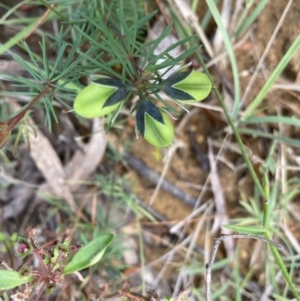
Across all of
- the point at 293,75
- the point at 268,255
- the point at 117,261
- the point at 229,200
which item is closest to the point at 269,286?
the point at 268,255

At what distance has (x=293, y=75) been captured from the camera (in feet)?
5.05

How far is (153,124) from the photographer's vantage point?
0.98m

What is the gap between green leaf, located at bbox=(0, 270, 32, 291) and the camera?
3.45 feet

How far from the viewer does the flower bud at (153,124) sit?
96 centimetres

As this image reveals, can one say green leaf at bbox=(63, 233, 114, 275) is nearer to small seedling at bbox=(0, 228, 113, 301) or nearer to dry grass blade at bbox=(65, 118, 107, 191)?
small seedling at bbox=(0, 228, 113, 301)

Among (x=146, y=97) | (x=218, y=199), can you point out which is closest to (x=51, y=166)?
(x=218, y=199)

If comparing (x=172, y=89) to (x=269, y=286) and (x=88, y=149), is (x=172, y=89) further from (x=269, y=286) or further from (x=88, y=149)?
(x=269, y=286)

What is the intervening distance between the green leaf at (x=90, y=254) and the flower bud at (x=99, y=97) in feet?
1.02

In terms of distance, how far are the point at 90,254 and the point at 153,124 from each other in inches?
13.9

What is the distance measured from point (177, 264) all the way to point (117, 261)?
0.75 feet

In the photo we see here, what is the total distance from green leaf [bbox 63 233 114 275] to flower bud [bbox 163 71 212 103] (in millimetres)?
363

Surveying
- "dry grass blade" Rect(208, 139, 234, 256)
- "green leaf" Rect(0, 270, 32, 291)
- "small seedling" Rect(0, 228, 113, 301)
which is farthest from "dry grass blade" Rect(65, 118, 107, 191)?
"green leaf" Rect(0, 270, 32, 291)

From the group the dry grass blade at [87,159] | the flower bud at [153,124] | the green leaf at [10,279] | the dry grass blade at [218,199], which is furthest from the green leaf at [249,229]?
the dry grass blade at [87,159]

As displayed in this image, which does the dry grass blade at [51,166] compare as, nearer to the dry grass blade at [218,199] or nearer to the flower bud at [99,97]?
the dry grass blade at [218,199]
